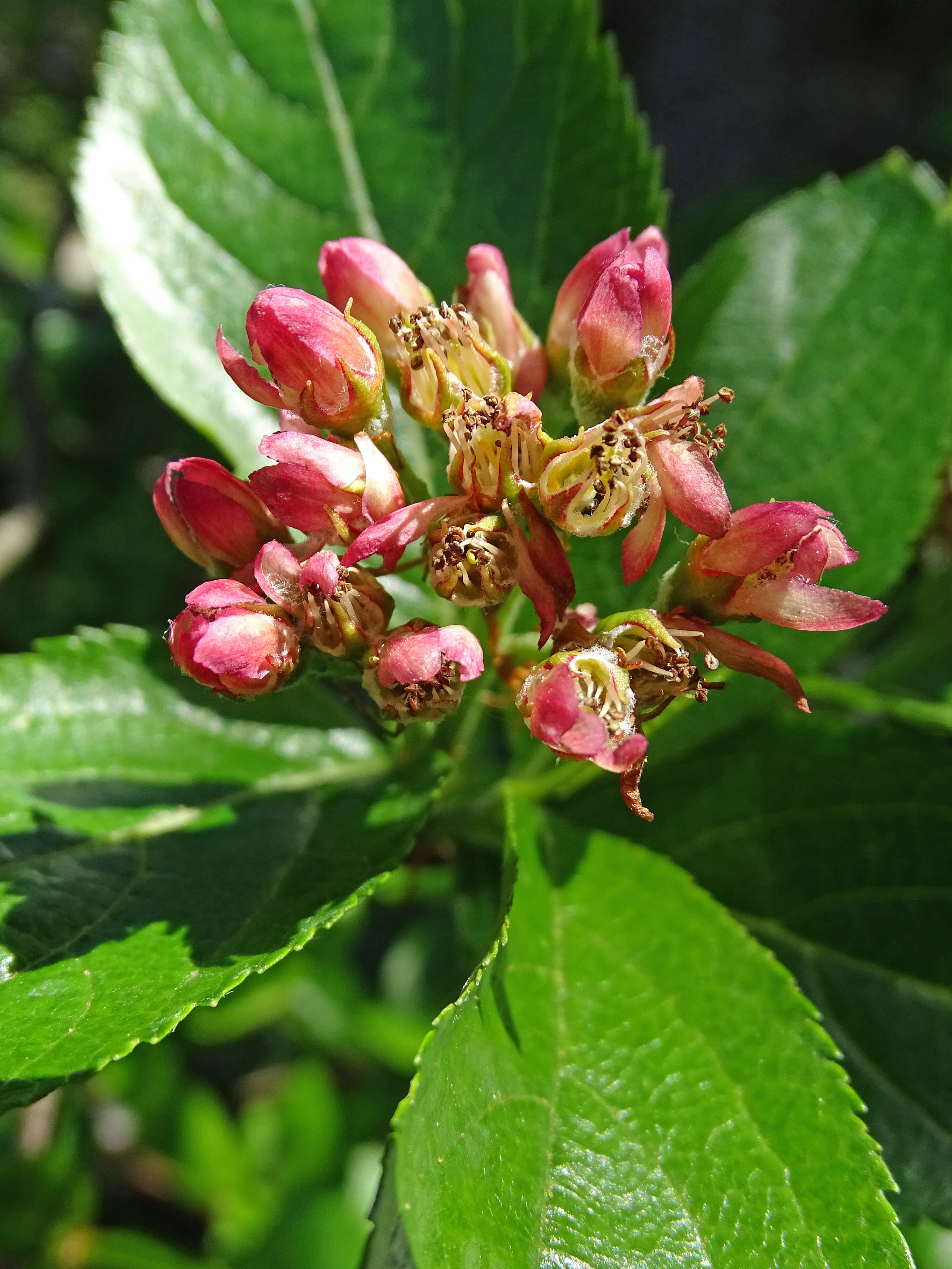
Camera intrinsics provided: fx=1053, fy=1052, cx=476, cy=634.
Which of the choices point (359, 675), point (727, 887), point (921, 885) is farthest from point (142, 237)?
point (921, 885)

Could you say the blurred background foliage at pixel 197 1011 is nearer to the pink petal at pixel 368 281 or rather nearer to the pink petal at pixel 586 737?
the pink petal at pixel 586 737

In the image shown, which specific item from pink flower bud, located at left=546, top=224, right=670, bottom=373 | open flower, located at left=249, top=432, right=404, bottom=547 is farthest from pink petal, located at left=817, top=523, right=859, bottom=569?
open flower, located at left=249, top=432, right=404, bottom=547

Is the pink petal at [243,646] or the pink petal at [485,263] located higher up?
the pink petal at [485,263]

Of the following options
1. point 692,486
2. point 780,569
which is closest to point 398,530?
point 692,486

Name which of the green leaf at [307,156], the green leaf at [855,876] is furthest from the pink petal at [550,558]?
the green leaf at [307,156]

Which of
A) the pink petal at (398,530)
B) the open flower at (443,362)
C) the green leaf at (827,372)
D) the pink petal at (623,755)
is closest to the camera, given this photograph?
the pink petal at (623,755)

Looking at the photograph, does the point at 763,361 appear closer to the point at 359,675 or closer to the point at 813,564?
the point at 813,564

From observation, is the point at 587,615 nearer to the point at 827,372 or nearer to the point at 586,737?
the point at 586,737

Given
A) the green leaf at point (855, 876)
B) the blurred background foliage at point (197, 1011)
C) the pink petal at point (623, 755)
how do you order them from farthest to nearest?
the blurred background foliage at point (197, 1011), the green leaf at point (855, 876), the pink petal at point (623, 755)
